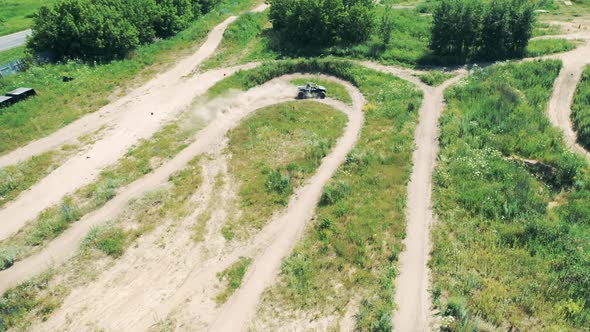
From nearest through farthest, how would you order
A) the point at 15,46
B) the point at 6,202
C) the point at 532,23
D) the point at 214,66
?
the point at 6,202 → the point at 532,23 → the point at 214,66 → the point at 15,46

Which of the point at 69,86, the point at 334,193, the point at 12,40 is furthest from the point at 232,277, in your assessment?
the point at 12,40

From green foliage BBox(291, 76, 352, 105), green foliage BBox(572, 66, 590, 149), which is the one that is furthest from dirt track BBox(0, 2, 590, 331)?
green foliage BBox(291, 76, 352, 105)

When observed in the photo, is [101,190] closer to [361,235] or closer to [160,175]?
[160,175]

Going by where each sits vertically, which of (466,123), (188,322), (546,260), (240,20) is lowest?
(188,322)

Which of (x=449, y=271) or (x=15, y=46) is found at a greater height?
(x=15, y=46)

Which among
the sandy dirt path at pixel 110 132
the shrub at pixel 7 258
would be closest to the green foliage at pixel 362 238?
the shrub at pixel 7 258

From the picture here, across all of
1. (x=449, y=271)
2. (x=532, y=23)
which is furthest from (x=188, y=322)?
(x=532, y=23)

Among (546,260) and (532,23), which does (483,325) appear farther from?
(532,23)
